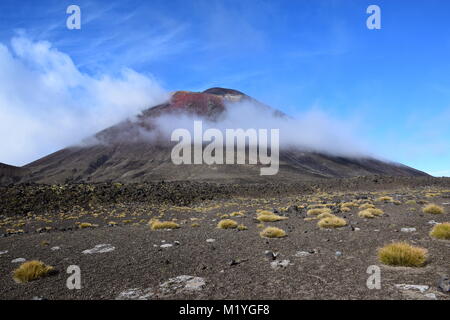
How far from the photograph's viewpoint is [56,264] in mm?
8258

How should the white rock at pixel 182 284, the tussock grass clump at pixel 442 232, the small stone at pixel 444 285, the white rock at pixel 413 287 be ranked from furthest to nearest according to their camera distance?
the tussock grass clump at pixel 442 232 < the white rock at pixel 182 284 < the white rock at pixel 413 287 < the small stone at pixel 444 285

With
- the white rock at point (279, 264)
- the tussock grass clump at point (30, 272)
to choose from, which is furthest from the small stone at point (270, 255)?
the tussock grass clump at point (30, 272)

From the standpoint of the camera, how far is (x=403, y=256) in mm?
6340

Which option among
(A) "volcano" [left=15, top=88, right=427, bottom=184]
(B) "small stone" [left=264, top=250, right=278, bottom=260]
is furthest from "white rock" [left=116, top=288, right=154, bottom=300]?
(A) "volcano" [left=15, top=88, right=427, bottom=184]

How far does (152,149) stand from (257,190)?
134 meters

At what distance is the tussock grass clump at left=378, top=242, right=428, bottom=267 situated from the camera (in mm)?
6207

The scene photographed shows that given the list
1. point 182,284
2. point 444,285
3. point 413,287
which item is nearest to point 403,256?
→ point 413,287

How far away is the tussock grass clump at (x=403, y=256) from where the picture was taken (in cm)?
621

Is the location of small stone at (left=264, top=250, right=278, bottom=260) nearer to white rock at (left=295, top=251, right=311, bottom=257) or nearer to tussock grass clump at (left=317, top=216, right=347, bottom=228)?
white rock at (left=295, top=251, right=311, bottom=257)

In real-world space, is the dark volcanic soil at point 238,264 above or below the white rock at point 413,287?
below

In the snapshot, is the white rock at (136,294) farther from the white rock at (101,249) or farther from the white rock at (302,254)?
the white rock at (101,249)
